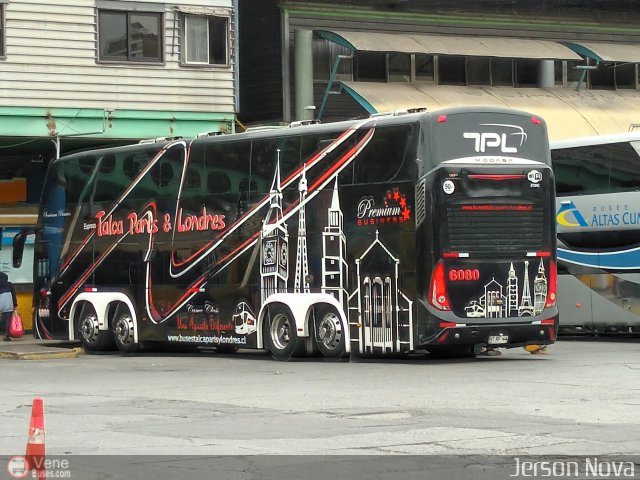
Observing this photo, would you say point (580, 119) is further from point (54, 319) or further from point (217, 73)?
point (54, 319)

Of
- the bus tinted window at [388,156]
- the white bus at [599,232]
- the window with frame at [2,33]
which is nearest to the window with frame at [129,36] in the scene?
the window with frame at [2,33]

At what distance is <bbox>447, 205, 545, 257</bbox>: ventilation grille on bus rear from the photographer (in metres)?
21.1

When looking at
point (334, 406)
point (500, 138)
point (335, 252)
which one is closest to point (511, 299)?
point (500, 138)

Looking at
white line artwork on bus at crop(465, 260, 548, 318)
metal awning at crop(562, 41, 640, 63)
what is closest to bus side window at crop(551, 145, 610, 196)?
white line artwork on bus at crop(465, 260, 548, 318)

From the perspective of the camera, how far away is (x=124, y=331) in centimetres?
2628

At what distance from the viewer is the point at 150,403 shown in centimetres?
1554

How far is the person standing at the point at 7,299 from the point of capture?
3062cm

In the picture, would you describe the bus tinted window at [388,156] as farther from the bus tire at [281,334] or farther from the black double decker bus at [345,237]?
the bus tire at [281,334]

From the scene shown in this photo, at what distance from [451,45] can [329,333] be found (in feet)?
47.5

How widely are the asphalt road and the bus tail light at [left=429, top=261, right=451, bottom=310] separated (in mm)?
987

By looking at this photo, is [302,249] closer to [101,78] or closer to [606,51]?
[101,78]

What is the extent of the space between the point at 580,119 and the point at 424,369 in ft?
55.2

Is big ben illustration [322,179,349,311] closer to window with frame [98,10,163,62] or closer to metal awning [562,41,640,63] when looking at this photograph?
window with frame [98,10,163,62]

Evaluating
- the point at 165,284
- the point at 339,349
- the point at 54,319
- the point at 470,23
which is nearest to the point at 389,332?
the point at 339,349
